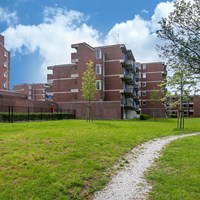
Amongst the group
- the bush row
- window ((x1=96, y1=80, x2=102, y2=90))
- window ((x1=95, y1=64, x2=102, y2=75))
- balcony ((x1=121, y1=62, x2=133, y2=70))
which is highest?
balcony ((x1=121, y1=62, x2=133, y2=70))

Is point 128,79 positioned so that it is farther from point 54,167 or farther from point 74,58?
point 54,167

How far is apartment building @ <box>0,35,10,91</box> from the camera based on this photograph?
68444 millimetres

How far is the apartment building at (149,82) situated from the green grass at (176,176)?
65828mm

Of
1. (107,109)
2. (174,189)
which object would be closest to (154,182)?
(174,189)

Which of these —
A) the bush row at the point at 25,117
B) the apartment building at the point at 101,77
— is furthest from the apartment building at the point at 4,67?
the bush row at the point at 25,117

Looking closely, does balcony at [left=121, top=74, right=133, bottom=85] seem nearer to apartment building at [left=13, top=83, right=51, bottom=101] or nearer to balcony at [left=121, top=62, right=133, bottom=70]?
balcony at [left=121, top=62, right=133, bottom=70]

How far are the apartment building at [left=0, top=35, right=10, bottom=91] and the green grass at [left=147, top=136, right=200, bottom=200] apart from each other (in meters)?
63.3

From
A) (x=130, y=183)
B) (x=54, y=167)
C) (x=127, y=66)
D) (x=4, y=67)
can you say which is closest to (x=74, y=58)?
(x=127, y=66)

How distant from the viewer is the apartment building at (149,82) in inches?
3007

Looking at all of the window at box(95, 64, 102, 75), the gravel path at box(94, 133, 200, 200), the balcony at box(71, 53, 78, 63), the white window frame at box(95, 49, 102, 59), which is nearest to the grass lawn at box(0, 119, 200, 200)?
the gravel path at box(94, 133, 200, 200)

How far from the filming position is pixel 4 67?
70.1 metres

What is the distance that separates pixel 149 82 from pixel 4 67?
4003 cm

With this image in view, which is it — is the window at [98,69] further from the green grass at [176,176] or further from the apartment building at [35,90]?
the apartment building at [35,90]

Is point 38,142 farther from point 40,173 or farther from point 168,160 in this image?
point 168,160
